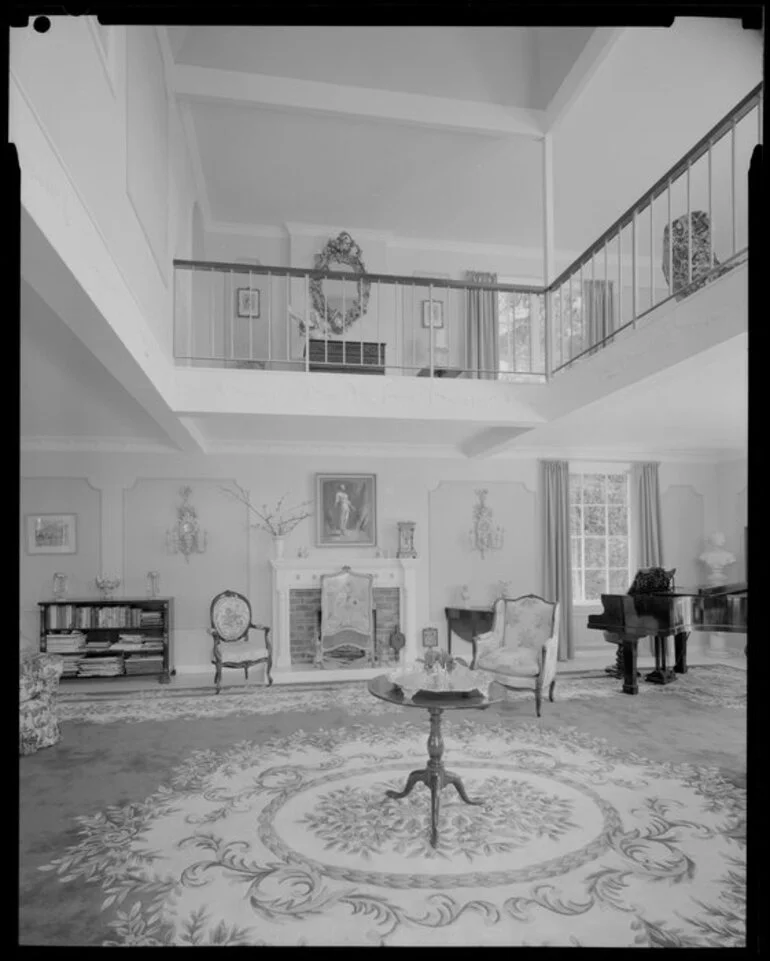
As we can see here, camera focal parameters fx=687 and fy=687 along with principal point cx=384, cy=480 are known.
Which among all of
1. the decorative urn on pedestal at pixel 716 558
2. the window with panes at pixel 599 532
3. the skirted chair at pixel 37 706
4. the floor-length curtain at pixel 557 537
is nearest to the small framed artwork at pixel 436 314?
the floor-length curtain at pixel 557 537

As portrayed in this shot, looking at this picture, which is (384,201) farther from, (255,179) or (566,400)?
(566,400)

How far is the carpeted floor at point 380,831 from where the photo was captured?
9.48 feet

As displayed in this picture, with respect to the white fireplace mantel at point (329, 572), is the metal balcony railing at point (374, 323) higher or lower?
higher

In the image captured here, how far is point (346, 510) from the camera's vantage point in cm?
923

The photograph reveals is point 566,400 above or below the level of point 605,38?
below

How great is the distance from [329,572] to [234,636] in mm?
1536

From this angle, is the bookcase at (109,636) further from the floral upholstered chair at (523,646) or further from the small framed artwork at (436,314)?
the small framed artwork at (436,314)

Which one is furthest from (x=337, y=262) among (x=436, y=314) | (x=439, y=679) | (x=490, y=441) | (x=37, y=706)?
(x=439, y=679)

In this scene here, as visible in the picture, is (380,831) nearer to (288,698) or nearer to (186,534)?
(288,698)

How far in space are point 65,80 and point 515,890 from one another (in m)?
3.89

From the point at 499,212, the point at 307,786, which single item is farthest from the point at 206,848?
the point at 499,212

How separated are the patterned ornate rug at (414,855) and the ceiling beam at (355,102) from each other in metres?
5.87

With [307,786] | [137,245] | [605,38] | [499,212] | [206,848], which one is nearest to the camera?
[206,848]

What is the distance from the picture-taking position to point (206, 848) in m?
3.61
